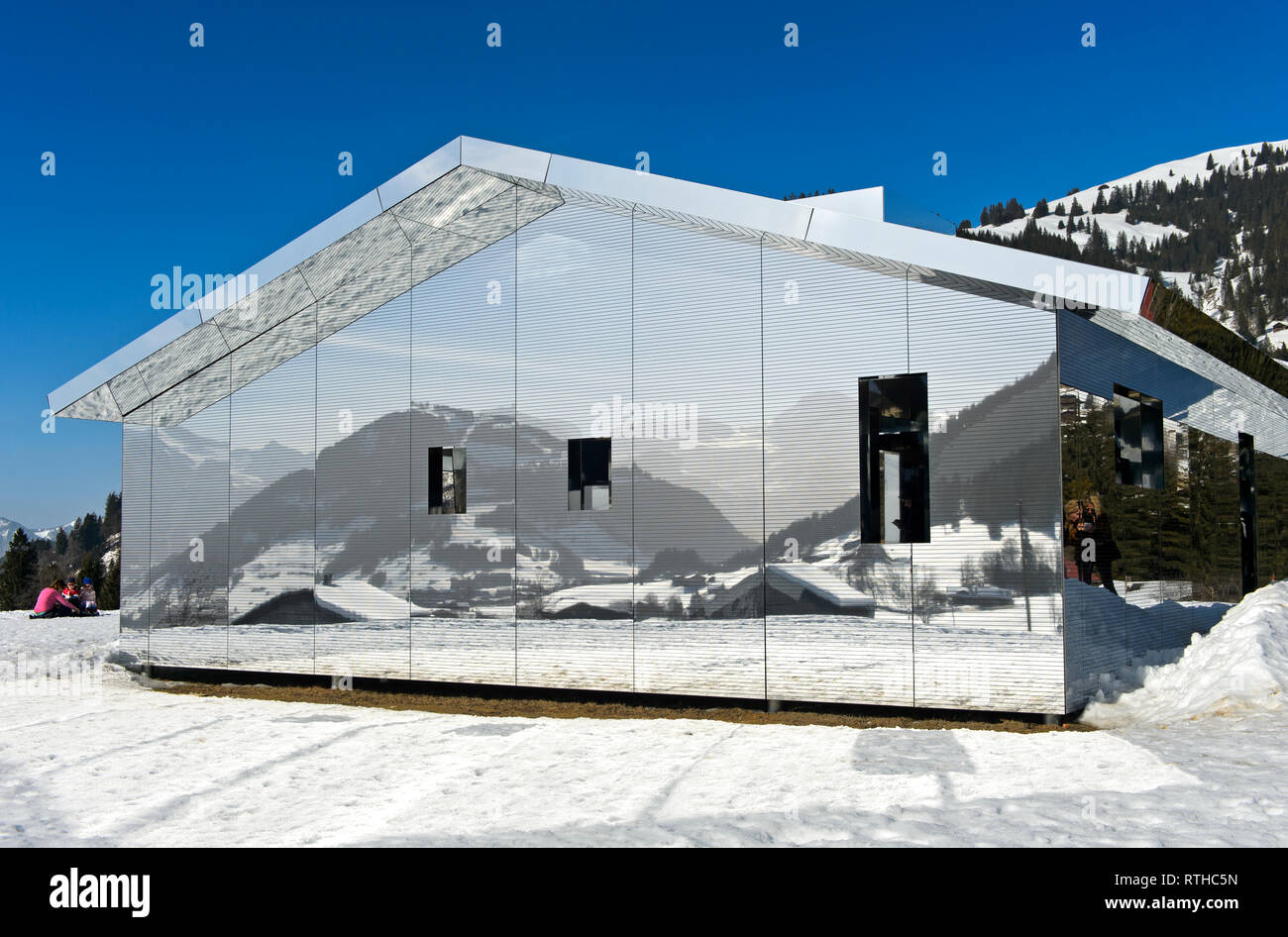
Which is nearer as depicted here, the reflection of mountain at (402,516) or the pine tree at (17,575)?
the reflection of mountain at (402,516)

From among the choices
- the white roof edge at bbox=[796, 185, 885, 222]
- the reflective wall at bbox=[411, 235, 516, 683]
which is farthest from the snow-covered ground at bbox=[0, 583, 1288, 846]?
the white roof edge at bbox=[796, 185, 885, 222]

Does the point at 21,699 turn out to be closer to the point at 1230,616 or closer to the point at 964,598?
the point at 964,598

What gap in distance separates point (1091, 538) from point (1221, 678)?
1566 millimetres

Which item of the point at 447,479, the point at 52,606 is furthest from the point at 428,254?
the point at 52,606

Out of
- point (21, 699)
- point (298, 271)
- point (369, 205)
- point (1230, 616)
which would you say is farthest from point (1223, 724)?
A: point (21, 699)

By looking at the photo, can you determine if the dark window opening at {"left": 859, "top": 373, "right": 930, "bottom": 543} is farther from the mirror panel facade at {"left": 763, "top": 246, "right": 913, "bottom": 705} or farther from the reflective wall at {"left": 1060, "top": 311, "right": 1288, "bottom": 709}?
the reflective wall at {"left": 1060, "top": 311, "right": 1288, "bottom": 709}

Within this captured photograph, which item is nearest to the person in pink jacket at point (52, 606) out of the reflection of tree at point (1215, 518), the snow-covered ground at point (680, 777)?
the snow-covered ground at point (680, 777)

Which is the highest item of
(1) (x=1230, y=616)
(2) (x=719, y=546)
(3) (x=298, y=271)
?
(3) (x=298, y=271)

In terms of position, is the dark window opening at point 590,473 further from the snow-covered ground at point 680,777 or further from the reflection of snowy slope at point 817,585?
the snow-covered ground at point 680,777

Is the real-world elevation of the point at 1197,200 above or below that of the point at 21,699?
above

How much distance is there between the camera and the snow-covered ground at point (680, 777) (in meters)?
5.47

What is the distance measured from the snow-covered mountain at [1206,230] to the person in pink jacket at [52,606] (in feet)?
310

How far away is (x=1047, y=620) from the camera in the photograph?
8.39 m

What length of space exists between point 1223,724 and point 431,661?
8379mm
